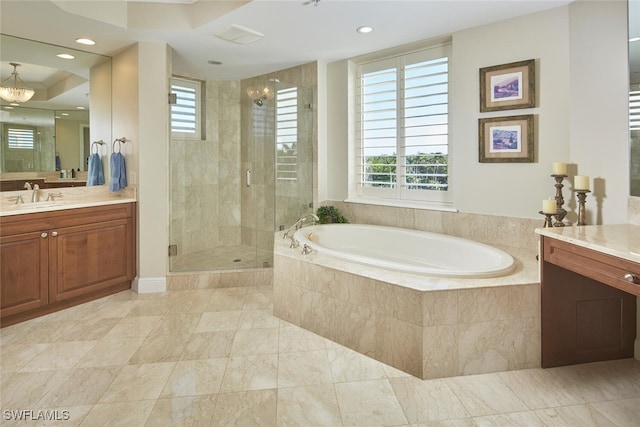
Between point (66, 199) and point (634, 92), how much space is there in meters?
4.65

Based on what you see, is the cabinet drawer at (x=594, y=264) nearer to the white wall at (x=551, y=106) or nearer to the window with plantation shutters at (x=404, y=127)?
the white wall at (x=551, y=106)

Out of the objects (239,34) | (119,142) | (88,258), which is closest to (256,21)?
(239,34)

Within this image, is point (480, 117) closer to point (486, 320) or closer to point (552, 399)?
point (486, 320)

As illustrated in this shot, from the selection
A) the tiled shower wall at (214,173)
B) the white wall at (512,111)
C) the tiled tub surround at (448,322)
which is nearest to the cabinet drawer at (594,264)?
the tiled tub surround at (448,322)

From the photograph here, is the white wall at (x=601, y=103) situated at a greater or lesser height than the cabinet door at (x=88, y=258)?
greater

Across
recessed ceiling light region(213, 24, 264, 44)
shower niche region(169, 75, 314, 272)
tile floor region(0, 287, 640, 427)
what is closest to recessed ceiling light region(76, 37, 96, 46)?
recessed ceiling light region(213, 24, 264, 44)

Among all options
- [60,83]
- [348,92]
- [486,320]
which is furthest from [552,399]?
[60,83]

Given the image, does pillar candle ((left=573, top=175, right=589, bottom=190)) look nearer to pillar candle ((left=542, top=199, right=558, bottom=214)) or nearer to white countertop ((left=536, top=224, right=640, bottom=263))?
pillar candle ((left=542, top=199, right=558, bottom=214))

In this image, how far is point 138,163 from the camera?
351 centimetres

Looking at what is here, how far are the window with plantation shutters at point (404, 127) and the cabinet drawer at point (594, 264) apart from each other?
57.8 inches

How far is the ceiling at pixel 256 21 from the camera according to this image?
2699 millimetres

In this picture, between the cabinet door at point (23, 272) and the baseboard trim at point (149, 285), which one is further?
the baseboard trim at point (149, 285)

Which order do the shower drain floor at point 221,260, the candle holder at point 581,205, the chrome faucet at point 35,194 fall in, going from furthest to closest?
the shower drain floor at point 221,260 → the chrome faucet at point 35,194 → the candle holder at point 581,205

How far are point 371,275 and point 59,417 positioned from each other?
5.87ft
